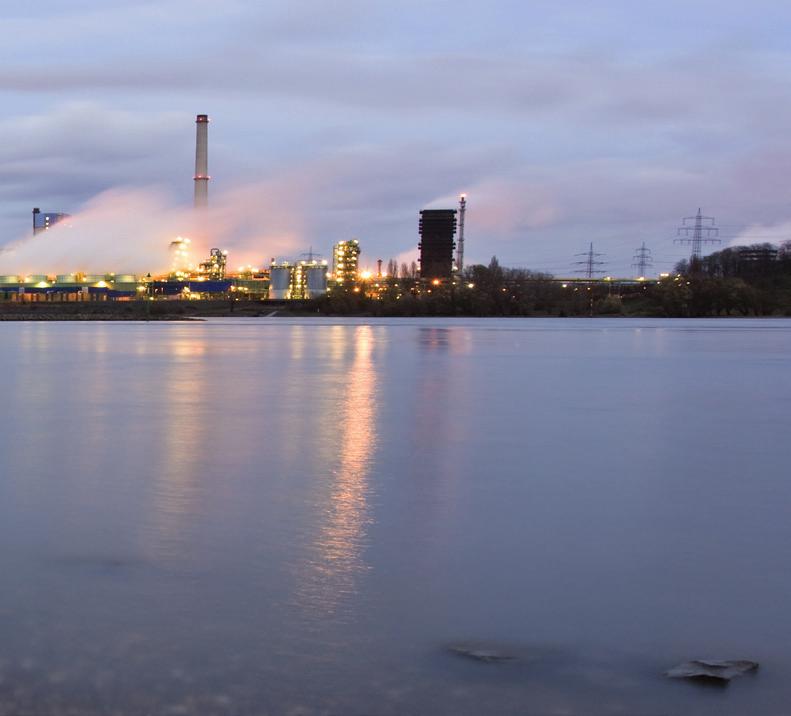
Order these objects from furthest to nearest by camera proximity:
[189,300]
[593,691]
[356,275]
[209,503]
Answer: [356,275] → [189,300] → [209,503] → [593,691]

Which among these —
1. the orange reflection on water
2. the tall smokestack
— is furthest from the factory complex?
the orange reflection on water

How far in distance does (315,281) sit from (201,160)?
85.2 ft

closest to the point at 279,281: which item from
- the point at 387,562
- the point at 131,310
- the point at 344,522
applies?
the point at 131,310

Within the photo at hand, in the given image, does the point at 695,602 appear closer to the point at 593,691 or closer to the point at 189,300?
the point at 593,691

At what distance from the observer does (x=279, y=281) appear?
130 metres

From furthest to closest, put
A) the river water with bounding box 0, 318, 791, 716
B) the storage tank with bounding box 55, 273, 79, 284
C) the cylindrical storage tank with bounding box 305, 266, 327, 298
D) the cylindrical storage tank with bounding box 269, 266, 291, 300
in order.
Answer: the storage tank with bounding box 55, 273, 79, 284 → the cylindrical storage tank with bounding box 269, 266, 291, 300 → the cylindrical storage tank with bounding box 305, 266, 327, 298 → the river water with bounding box 0, 318, 791, 716

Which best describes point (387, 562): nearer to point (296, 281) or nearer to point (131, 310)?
point (131, 310)

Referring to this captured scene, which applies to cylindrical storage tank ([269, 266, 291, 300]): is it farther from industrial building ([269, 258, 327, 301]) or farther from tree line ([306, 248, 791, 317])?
tree line ([306, 248, 791, 317])

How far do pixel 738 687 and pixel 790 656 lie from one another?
47cm

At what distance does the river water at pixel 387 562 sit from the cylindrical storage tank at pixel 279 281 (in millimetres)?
117748

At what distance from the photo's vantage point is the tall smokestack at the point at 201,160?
139 m

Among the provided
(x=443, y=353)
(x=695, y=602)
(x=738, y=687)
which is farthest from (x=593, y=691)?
(x=443, y=353)

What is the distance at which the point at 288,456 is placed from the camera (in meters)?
9.57

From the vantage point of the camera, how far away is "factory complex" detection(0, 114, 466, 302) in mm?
126000
